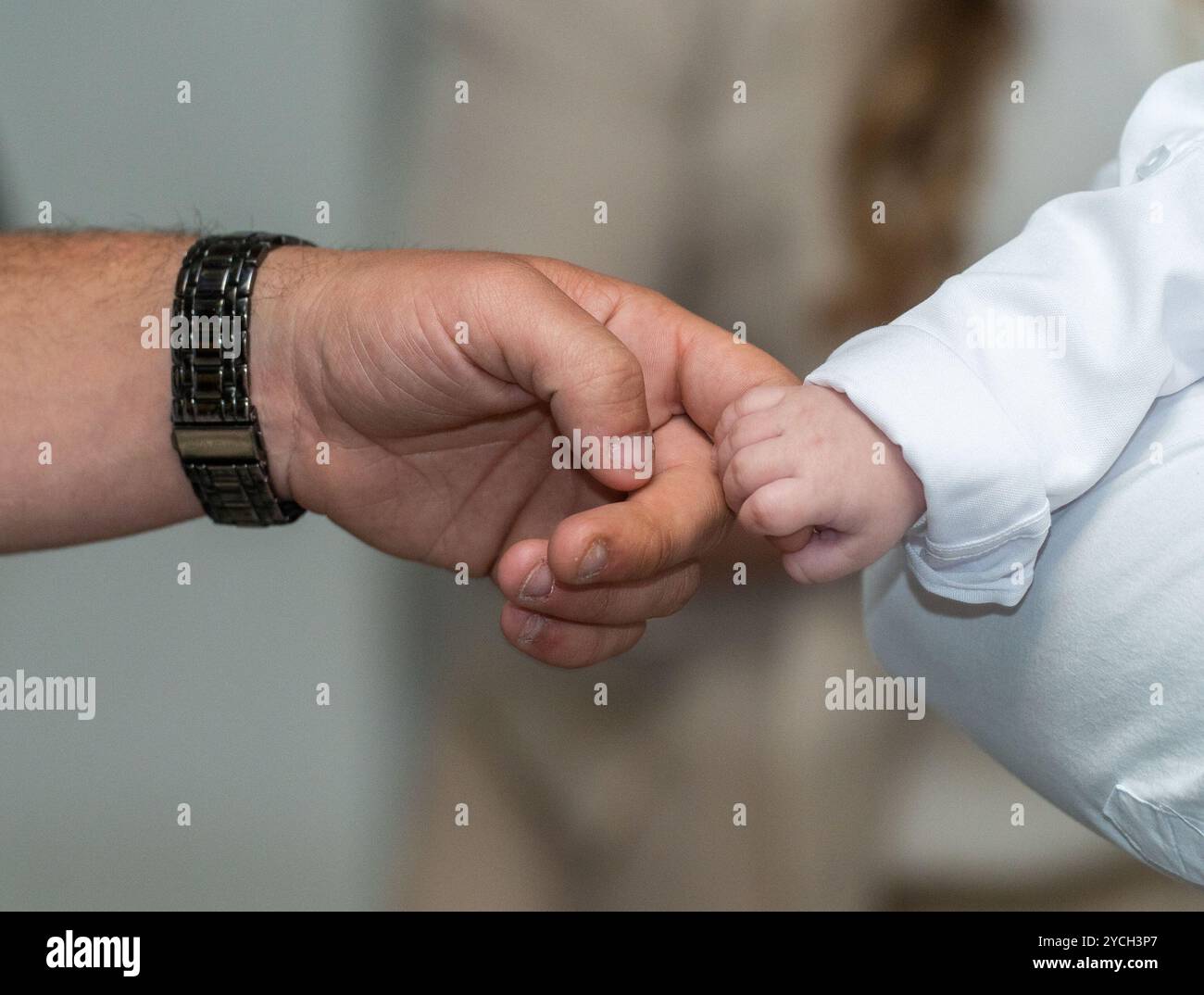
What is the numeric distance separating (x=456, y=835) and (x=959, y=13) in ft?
3.85

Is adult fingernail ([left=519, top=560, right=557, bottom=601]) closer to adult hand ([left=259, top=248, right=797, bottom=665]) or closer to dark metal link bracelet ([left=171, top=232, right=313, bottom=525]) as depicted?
adult hand ([left=259, top=248, right=797, bottom=665])

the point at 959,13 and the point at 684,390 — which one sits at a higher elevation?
the point at 959,13

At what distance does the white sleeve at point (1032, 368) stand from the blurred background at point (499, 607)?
30.9 inches

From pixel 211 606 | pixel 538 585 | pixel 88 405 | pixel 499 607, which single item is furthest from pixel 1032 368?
pixel 211 606

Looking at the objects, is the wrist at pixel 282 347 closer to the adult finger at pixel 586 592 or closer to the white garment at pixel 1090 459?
the adult finger at pixel 586 592

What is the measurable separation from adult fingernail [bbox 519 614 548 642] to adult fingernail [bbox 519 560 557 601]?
2.1 inches

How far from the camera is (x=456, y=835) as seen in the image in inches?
53.1

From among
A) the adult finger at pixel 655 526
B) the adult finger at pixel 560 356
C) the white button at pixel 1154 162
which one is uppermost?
the white button at pixel 1154 162

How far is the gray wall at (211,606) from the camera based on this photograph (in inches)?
50.5

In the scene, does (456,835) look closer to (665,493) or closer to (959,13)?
(665,493)

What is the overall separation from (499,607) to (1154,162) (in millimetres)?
995

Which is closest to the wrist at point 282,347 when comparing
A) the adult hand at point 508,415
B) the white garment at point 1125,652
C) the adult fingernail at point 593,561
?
the adult hand at point 508,415

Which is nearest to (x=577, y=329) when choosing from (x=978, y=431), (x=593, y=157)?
(x=978, y=431)

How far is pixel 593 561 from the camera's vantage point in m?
0.49
